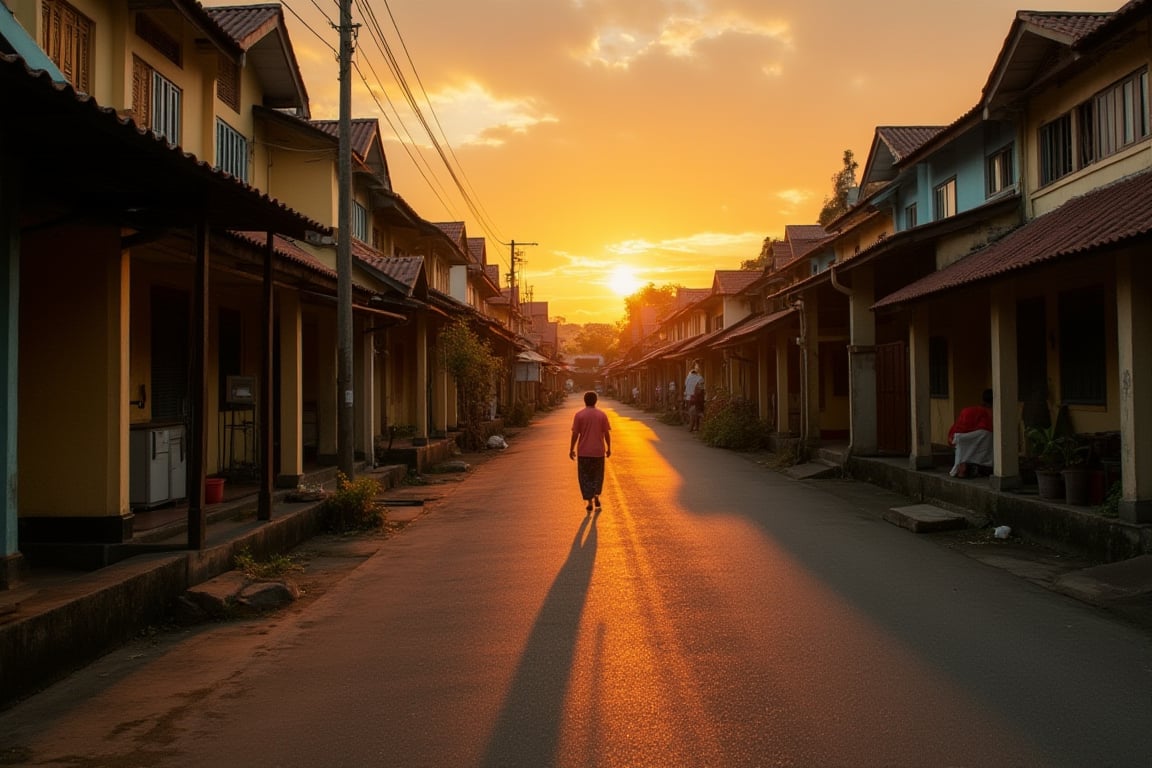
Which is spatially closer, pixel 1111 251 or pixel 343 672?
pixel 343 672

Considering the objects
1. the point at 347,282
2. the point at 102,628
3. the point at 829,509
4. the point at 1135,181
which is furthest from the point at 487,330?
the point at 102,628

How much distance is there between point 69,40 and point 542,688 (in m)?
9.79

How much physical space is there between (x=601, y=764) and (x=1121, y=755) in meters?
2.42

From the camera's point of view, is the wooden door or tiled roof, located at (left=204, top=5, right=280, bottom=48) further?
the wooden door

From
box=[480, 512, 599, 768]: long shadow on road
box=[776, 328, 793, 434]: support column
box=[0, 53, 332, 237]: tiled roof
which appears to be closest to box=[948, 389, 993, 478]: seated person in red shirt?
box=[480, 512, 599, 768]: long shadow on road

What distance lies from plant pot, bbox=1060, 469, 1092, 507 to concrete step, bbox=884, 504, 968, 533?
1530mm

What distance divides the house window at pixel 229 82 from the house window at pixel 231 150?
438 mm

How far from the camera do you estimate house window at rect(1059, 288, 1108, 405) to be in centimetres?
1251

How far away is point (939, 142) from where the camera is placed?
16.2 m

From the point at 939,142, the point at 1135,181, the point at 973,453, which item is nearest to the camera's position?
the point at 1135,181

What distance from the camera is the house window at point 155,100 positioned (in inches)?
468

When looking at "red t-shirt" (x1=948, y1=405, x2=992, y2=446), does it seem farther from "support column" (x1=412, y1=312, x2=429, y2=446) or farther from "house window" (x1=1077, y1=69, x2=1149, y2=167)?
"support column" (x1=412, y1=312, x2=429, y2=446)

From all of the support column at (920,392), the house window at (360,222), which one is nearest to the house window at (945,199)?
the support column at (920,392)

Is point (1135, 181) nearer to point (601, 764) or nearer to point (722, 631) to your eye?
point (722, 631)
